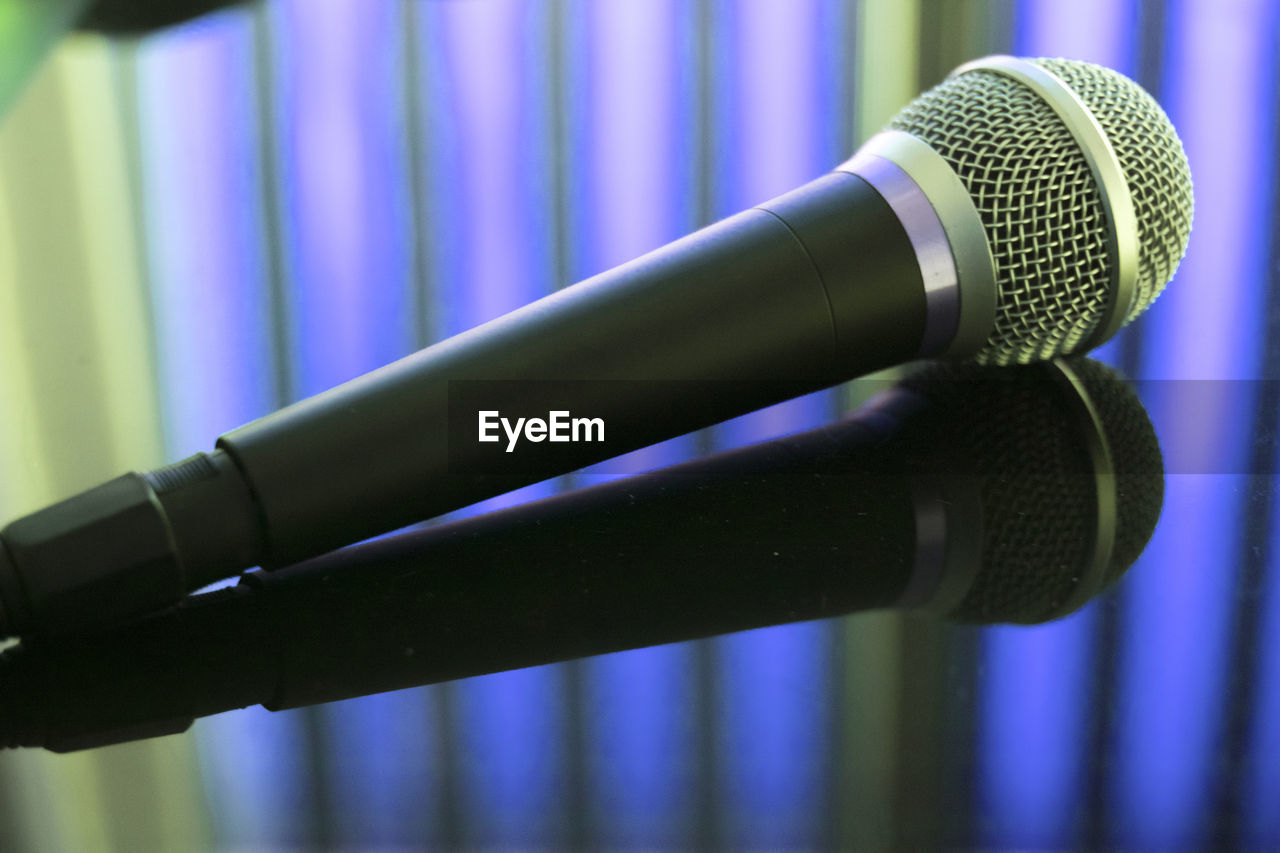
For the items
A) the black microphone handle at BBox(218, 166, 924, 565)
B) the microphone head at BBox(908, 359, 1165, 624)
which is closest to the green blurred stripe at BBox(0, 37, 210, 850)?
the black microphone handle at BBox(218, 166, 924, 565)

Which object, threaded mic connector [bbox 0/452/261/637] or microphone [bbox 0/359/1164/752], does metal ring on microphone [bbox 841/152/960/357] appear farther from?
threaded mic connector [bbox 0/452/261/637]

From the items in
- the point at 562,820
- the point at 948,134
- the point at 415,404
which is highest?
the point at 948,134

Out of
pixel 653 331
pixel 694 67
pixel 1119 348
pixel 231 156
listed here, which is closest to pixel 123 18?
pixel 231 156

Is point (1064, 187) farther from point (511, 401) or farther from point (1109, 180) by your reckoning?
point (511, 401)

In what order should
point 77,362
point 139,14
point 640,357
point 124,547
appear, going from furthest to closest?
point 139,14 < point 77,362 < point 640,357 < point 124,547

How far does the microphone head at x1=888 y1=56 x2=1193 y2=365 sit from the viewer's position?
65 cm

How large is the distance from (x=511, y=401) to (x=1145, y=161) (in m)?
0.37

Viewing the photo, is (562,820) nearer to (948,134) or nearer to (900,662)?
(900,662)

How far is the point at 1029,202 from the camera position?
652 millimetres

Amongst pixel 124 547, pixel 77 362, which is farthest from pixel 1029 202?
pixel 77 362

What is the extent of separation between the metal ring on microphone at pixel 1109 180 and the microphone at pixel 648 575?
0.08 m

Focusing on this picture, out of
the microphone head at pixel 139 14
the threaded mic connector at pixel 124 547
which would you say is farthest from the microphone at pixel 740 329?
the microphone head at pixel 139 14

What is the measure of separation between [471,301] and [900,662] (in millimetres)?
468

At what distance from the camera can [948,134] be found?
2.22 ft
